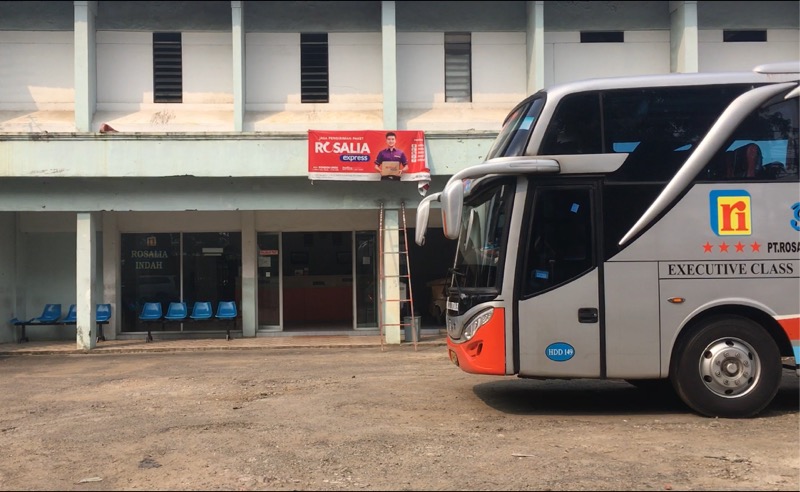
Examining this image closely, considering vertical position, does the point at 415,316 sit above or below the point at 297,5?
below

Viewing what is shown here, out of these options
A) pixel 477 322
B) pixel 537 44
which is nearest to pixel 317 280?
pixel 537 44

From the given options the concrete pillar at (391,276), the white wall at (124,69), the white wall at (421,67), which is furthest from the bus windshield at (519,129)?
the white wall at (124,69)

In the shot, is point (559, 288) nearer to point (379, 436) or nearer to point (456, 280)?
point (456, 280)

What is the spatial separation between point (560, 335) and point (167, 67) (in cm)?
1296

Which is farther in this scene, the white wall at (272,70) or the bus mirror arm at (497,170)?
the white wall at (272,70)

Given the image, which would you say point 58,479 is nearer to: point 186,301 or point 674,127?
point 674,127

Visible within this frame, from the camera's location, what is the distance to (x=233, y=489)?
5.17 meters

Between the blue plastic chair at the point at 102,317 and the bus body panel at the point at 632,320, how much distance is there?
13.2 meters

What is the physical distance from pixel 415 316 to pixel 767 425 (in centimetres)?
990

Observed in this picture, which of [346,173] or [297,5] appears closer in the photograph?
[346,173]

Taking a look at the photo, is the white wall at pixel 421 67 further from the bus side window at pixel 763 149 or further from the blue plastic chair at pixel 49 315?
the blue plastic chair at pixel 49 315

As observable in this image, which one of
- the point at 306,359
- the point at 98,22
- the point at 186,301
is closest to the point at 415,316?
the point at 306,359

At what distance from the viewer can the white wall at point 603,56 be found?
16406mm

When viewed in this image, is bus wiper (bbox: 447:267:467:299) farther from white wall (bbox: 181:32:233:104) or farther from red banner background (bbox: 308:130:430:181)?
white wall (bbox: 181:32:233:104)
